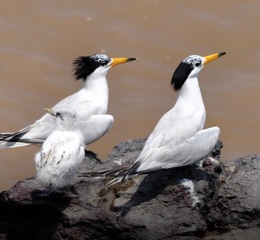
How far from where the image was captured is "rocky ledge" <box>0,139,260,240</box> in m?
8.02

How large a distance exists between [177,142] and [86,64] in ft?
6.65

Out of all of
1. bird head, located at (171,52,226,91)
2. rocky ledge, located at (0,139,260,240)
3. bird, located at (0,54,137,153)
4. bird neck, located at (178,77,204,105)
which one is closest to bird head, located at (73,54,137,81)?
bird, located at (0,54,137,153)

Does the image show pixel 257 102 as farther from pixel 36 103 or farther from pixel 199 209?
pixel 199 209

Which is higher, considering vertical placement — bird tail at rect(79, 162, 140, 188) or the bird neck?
the bird neck

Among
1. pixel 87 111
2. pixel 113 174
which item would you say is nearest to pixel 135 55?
pixel 87 111

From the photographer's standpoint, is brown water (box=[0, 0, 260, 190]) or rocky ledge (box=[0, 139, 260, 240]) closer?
rocky ledge (box=[0, 139, 260, 240])

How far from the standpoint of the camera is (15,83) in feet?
43.7

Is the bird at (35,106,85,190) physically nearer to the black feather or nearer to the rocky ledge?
the rocky ledge

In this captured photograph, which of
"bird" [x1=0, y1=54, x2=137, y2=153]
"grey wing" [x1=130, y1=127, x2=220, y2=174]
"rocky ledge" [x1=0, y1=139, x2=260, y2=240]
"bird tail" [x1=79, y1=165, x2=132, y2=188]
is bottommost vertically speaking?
"rocky ledge" [x1=0, y1=139, x2=260, y2=240]

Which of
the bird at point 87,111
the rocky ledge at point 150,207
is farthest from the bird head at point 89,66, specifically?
the rocky ledge at point 150,207

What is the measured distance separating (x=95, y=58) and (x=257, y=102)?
3423 millimetres

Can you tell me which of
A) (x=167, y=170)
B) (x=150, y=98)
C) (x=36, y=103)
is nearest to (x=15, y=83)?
(x=36, y=103)

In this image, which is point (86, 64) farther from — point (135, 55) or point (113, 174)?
point (135, 55)

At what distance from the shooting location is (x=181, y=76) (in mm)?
9195
